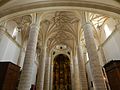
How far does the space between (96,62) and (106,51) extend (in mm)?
6144

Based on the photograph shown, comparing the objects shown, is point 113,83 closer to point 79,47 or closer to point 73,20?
point 79,47

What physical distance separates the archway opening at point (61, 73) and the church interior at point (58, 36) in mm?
404

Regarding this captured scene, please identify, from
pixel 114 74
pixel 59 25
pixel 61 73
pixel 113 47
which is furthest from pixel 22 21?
pixel 61 73

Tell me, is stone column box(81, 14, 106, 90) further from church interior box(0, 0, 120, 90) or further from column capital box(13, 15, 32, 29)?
column capital box(13, 15, 32, 29)

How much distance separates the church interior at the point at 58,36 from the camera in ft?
22.5

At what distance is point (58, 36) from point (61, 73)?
30.3 ft

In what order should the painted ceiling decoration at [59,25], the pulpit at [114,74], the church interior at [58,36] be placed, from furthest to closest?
the painted ceiling decoration at [59,25] < the church interior at [58,36] < the pulpit at [114,74]

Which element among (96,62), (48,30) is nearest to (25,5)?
(96,62)

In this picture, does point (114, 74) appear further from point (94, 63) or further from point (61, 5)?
point (61, 5)

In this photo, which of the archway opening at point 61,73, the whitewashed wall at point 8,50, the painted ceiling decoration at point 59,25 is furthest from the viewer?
the archway opening at point 61,73

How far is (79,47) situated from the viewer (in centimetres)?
1500

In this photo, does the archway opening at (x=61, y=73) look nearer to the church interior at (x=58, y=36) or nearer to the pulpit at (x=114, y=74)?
the church interior at (x=58, y=36)

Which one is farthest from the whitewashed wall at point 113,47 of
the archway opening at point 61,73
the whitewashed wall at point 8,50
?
the archway opening at point 61,73

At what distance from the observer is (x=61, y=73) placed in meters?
24.9
